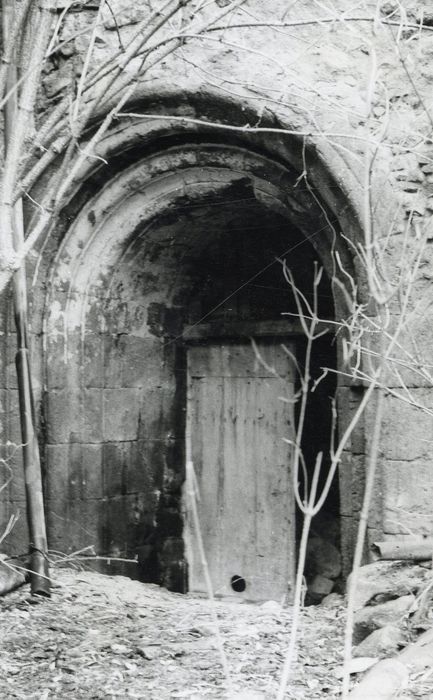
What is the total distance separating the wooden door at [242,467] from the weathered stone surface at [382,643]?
8.62 ft

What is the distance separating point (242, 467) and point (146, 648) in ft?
8.50

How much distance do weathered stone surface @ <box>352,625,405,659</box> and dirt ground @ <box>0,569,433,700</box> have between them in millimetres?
159

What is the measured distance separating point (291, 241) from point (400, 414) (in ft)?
6.57

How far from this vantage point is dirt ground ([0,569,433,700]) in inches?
134

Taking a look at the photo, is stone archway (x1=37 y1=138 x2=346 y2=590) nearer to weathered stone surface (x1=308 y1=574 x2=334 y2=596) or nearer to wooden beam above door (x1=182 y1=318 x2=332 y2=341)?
wooden beam above door (x1=182 y1=318 x2=332 y2=341)

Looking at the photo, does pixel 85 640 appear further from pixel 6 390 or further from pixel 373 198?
pixel 373 198

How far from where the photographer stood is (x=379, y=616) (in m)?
3.68

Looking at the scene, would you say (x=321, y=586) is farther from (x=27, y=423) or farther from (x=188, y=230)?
(x=188, y=230)

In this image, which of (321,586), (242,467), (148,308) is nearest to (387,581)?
(321,586)

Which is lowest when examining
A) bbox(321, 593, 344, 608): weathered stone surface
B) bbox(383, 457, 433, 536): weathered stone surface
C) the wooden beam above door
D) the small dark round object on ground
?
the small dark round object on ground

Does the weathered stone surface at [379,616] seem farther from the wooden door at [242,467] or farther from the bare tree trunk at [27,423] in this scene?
the wooden door at [242,467]

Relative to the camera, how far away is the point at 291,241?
6055 millimetres

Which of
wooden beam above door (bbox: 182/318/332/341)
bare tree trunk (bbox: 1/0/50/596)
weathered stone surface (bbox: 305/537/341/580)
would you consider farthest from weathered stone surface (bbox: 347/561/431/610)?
wooden beam above door (bbox: 182/318/332/341)

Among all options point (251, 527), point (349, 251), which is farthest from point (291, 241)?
point (251, 527)
